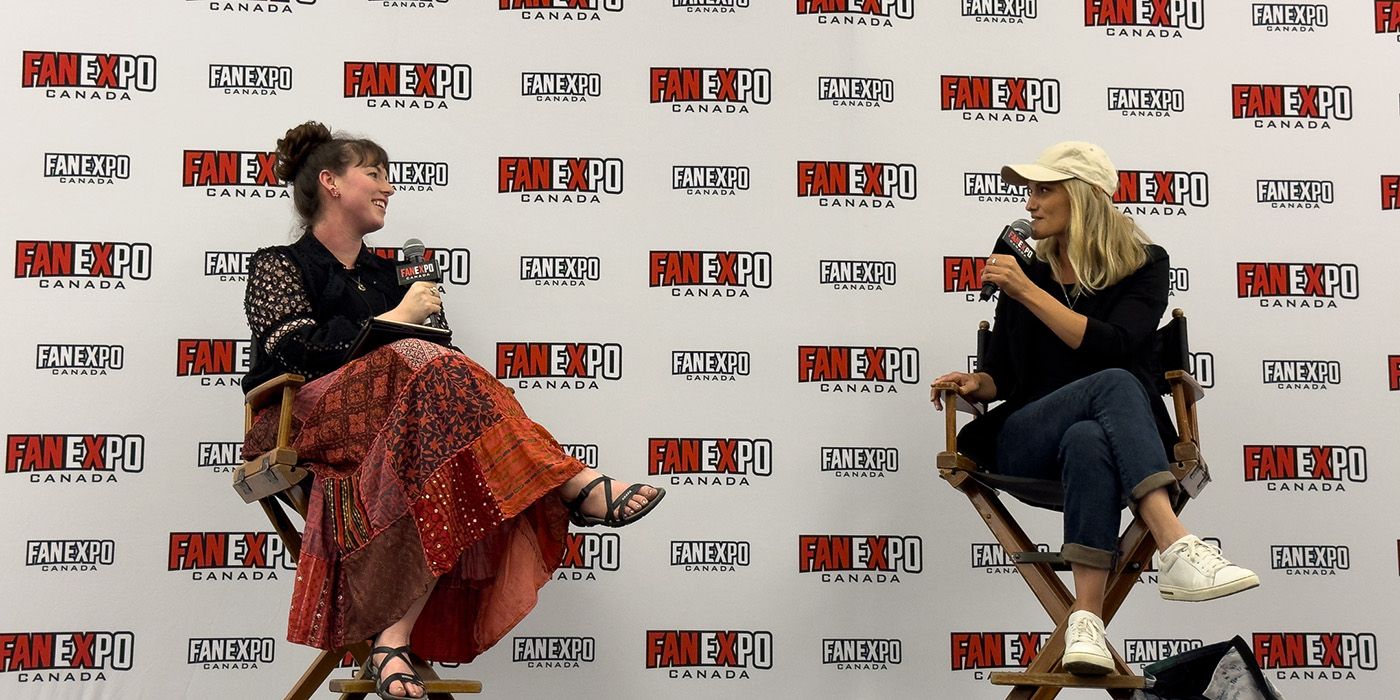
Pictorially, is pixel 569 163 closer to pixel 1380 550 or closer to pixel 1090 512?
pixel 1090 512

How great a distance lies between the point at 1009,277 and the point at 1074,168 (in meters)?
0.39

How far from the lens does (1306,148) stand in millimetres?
3791

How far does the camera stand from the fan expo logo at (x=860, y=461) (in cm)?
363

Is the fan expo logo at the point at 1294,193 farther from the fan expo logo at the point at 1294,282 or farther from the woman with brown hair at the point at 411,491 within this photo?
the woman with brown hair at the point at 411,491

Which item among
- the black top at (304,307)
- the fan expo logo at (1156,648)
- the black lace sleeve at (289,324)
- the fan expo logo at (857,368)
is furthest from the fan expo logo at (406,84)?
the fan expo logo at (1156,648)

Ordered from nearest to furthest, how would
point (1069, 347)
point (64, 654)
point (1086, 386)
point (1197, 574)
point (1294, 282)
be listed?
point (1197, 574) < point (1086, 386) < point (1069, 347) < point (64, 654) < point (1294, 282)

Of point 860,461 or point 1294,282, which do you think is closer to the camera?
point 860,461

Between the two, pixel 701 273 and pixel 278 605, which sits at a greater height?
pixel 701 273

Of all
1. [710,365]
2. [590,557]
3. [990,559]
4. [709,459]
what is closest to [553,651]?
[590,557]

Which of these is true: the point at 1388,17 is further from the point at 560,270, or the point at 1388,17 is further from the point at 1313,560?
the point at 560,270

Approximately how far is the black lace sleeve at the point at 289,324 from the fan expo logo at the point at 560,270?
64 centimetres

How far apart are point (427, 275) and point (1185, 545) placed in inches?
65.7

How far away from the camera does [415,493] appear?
273cm

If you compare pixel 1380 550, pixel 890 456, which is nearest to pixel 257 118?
pixel 890 456
